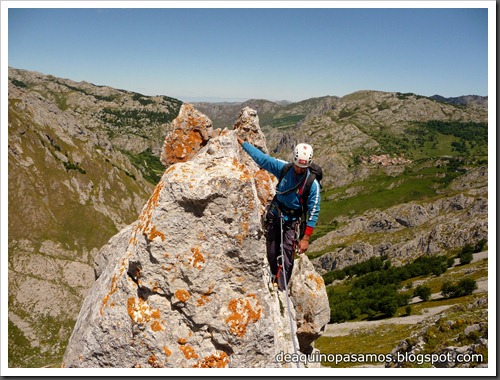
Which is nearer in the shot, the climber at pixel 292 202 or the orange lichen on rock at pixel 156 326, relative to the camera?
the orange lichen on rock at pixel 156 326

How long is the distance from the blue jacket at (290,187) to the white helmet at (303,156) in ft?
2.26

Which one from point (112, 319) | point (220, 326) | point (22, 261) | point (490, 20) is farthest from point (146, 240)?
point (22, 261)

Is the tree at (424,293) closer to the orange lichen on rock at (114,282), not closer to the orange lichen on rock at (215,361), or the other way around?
the orange lichen on rock at (215,361)

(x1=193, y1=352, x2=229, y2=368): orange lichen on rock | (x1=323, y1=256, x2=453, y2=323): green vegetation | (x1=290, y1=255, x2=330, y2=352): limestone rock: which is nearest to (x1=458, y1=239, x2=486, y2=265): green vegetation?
(x1=323, y1=256, x2=453, y2=323): green vegetation

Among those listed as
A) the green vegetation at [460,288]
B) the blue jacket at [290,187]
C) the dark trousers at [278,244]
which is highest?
the blue jacket at [290,187]

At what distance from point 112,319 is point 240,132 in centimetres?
1799

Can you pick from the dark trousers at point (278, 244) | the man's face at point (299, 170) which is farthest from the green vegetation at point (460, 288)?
the man's face at point (299, 170)

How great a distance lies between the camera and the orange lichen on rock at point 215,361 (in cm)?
1166

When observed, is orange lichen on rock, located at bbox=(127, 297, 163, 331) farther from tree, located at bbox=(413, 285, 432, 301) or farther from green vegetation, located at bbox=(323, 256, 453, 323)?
tree, located at bbox=(413, 285, 432, 301)

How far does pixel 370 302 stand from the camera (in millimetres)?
121688

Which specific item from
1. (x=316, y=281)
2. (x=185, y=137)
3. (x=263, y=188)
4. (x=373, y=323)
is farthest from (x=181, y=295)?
(x=373, y=323)

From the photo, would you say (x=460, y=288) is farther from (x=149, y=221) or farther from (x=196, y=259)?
(x=149, y=221)

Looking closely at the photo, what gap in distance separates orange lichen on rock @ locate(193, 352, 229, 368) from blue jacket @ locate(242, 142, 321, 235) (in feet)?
18.6

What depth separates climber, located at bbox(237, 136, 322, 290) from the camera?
508 inches
